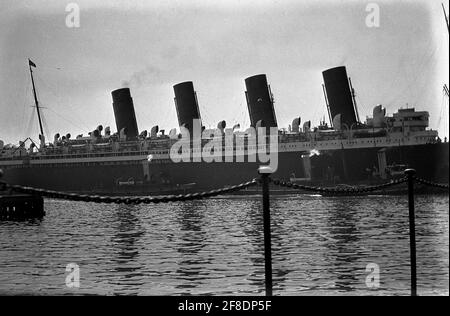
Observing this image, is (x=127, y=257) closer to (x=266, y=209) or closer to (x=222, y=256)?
(x=222, y=256)

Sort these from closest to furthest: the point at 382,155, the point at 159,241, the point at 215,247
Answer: the point at 215,247 → the point at 159,241 → the point at 382,155

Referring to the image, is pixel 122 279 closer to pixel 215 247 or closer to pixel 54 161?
pixel 215 247

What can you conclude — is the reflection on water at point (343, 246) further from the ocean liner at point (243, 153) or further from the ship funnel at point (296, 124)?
the ship funnel at point (296, 124)

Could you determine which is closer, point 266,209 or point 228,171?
point 266,209

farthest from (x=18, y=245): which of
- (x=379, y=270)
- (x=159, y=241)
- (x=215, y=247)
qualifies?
(x=379, y=270)

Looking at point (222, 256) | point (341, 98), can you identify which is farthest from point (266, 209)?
point (341, 98)

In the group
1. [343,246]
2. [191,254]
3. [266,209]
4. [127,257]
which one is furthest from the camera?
[343,246]
